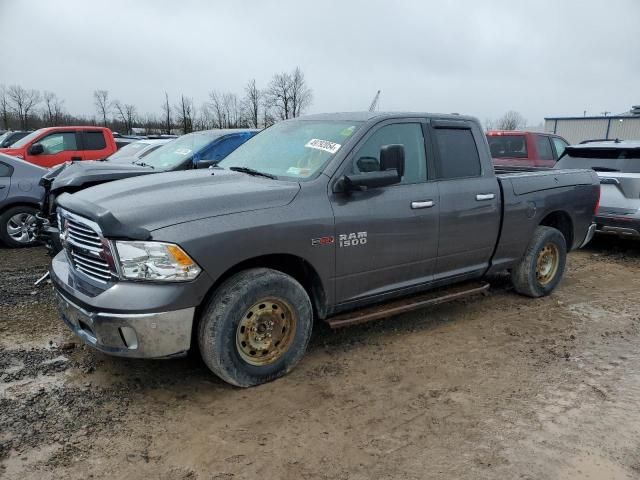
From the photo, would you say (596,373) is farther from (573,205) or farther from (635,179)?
(635,179)

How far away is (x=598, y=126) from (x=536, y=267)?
3646 cm

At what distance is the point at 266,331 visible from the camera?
3.59 metres

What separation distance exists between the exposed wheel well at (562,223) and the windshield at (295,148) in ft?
9.78

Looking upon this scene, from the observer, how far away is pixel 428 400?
3500 mm

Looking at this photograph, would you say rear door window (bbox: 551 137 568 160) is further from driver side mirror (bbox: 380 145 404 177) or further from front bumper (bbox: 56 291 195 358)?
front bumper (bbox: 56 291 195 358)

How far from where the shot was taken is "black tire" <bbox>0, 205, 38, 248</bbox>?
7.76 metres

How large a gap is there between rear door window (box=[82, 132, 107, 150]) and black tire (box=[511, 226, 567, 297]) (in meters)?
10.4

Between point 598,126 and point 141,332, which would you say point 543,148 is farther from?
point 598,126

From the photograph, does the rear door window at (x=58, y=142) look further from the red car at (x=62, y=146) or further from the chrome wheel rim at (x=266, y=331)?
the chrome wheel rim at (x=266, y=331)

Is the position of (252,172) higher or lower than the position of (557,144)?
lower

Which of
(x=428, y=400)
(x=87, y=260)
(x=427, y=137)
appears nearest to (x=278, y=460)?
(x=428, y=400)

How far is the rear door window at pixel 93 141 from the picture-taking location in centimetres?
1219

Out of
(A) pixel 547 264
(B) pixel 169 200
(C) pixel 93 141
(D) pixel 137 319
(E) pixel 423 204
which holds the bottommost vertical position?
(A) pixel 547 264

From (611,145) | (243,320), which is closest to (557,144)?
(611,145)
